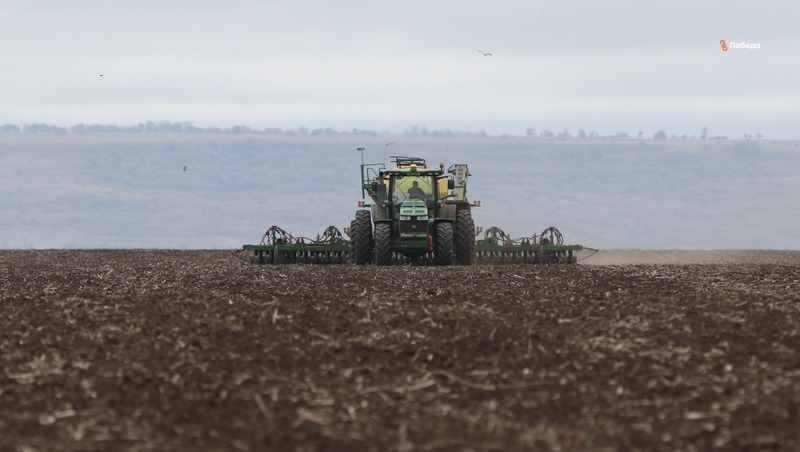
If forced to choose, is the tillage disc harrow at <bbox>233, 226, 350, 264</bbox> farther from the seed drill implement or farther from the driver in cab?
the driver in cab

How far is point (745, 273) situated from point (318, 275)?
9144mm

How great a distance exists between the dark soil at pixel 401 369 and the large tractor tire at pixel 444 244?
11.4 m

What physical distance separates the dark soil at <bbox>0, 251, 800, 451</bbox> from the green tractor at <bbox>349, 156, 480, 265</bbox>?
11.5 meters

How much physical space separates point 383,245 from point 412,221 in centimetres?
100

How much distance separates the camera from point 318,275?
25.5 meters

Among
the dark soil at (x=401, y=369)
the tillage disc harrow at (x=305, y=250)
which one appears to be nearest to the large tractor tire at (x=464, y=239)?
the tillage disc harrow at (x=305, y=250)

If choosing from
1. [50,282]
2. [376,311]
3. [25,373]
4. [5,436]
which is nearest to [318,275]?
[50,282]

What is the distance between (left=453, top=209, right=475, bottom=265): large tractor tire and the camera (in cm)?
3334

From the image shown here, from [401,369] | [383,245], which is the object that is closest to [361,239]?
[383,245]

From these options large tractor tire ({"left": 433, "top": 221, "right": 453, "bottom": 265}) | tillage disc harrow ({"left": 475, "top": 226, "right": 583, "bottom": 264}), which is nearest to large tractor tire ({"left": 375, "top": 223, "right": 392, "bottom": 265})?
large tractor tire ({"left": 433, "top": 221, "right": 453, "bottom": 265})

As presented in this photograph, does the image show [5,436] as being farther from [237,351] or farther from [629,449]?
[629,449]

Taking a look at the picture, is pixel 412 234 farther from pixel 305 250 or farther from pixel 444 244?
pixel 305 250

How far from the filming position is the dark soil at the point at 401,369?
10383mm

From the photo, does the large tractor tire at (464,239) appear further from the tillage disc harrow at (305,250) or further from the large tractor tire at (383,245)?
the tillage disc harrow at (305,250)
